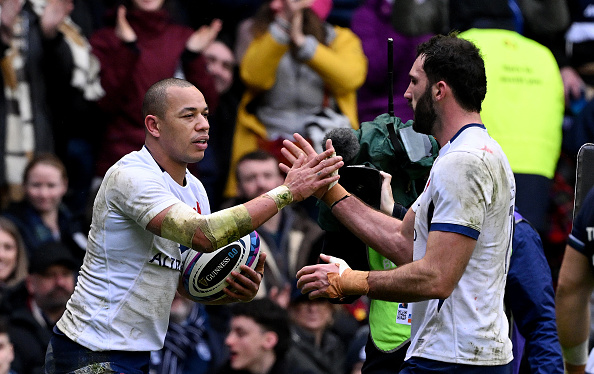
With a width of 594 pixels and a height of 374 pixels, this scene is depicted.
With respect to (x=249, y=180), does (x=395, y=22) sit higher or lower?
higher

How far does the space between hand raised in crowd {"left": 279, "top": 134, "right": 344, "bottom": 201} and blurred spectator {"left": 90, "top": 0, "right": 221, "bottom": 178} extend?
338cm

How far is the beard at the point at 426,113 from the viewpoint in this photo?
16.4ft

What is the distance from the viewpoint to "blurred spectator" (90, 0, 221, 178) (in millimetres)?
8688

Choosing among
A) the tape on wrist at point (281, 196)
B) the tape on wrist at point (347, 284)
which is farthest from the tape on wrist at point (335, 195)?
the tape on wrist at point (347, 284)

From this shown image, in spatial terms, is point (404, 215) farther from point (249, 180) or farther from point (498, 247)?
point (249, 180)

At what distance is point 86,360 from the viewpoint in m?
5.16

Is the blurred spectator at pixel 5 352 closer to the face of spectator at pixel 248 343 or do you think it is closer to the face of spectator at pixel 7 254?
the face of spectator at pixel 7 254

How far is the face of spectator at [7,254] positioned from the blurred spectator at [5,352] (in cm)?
54

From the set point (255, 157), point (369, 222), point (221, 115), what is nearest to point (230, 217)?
point (369, 222)

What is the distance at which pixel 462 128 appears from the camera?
193 inches

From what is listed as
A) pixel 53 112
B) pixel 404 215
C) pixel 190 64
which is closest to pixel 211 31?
pixel 190 64

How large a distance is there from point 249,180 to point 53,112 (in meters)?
1.78

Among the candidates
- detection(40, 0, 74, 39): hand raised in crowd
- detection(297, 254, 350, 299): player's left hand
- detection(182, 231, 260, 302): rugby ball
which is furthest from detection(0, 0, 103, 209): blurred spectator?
detection(297, 254, 350, 299): player's left hand

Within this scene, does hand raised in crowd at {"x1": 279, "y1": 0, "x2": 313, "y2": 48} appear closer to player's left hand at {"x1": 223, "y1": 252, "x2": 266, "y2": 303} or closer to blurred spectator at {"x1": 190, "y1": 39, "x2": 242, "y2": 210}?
blurred spectator at {"x1": 190, "y1": 39, "x2": 242, "y2": 210}
